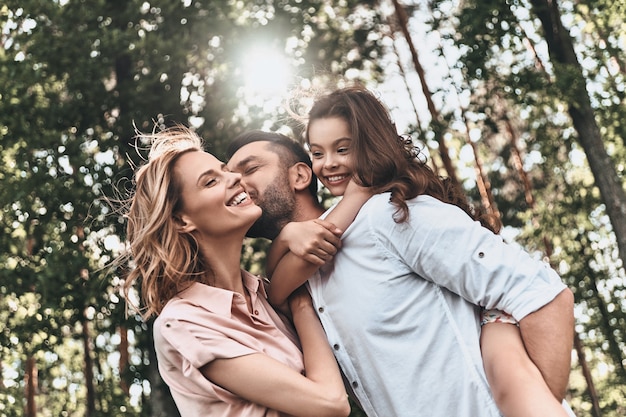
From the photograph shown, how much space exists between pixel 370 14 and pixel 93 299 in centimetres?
852

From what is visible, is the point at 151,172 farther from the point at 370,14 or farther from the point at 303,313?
the point at 370,14

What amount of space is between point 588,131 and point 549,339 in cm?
886

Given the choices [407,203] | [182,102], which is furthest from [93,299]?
[407,203]

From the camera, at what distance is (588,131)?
35.4 feet

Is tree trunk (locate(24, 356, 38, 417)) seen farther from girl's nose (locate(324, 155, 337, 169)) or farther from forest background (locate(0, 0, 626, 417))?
girl's nose (locate(324, 155, 337, 169))

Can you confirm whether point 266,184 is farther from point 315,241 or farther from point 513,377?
point 513,377

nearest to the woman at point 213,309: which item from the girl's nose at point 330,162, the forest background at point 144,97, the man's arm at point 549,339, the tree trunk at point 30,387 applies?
the girl's nose at point 330,162

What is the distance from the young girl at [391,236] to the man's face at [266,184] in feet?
0.67

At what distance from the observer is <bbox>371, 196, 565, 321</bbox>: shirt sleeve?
264 centimetres

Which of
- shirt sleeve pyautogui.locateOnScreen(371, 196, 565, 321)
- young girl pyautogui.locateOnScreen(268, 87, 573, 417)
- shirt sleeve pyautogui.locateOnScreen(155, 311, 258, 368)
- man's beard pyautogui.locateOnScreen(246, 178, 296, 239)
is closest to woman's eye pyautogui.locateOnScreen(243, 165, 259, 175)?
man's beard pyautogui.locateOnScreen(246, 178, 296, 239)

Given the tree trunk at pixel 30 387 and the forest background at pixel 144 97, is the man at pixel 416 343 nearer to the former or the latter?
the forest background at pixel 144 97

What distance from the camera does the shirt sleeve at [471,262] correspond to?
264 centimetres

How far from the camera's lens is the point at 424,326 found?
282cm

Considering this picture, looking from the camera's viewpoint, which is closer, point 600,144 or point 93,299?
point 93,299
